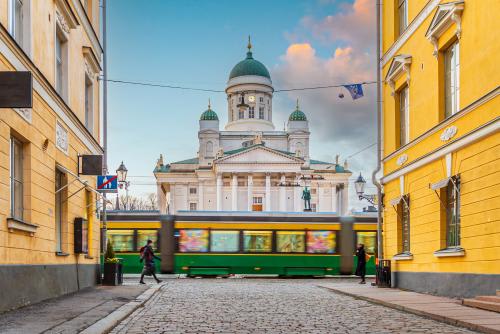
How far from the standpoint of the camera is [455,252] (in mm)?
16406

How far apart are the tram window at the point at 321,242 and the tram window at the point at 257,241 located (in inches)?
75.5

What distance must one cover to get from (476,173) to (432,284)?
4053 mm

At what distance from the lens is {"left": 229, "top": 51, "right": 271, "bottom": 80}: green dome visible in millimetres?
121375

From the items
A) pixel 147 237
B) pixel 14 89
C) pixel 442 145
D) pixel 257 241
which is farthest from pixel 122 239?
pixel 14 89

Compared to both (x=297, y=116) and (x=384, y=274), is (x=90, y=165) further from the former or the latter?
(x=297, y=116)

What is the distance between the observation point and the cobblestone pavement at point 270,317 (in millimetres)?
10914

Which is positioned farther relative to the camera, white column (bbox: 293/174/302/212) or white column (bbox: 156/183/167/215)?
white column (bbox: 156/183/167/215)

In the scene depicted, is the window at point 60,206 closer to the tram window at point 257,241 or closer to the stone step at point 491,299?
the stone step at point 491,299

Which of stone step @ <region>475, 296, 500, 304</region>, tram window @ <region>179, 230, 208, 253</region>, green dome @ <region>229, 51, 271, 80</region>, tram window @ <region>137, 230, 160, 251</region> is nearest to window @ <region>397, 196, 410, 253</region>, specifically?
stone step @ <region>475, 296, 500, 304</region>

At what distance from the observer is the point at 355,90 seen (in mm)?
25000

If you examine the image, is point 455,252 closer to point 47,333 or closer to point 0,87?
point 47,333

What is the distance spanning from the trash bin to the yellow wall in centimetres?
899

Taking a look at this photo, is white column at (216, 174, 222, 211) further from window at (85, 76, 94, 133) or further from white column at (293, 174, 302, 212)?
window at (85, 76, 94, 133)

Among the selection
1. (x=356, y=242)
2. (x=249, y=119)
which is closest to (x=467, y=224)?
(x=356, y=242)
